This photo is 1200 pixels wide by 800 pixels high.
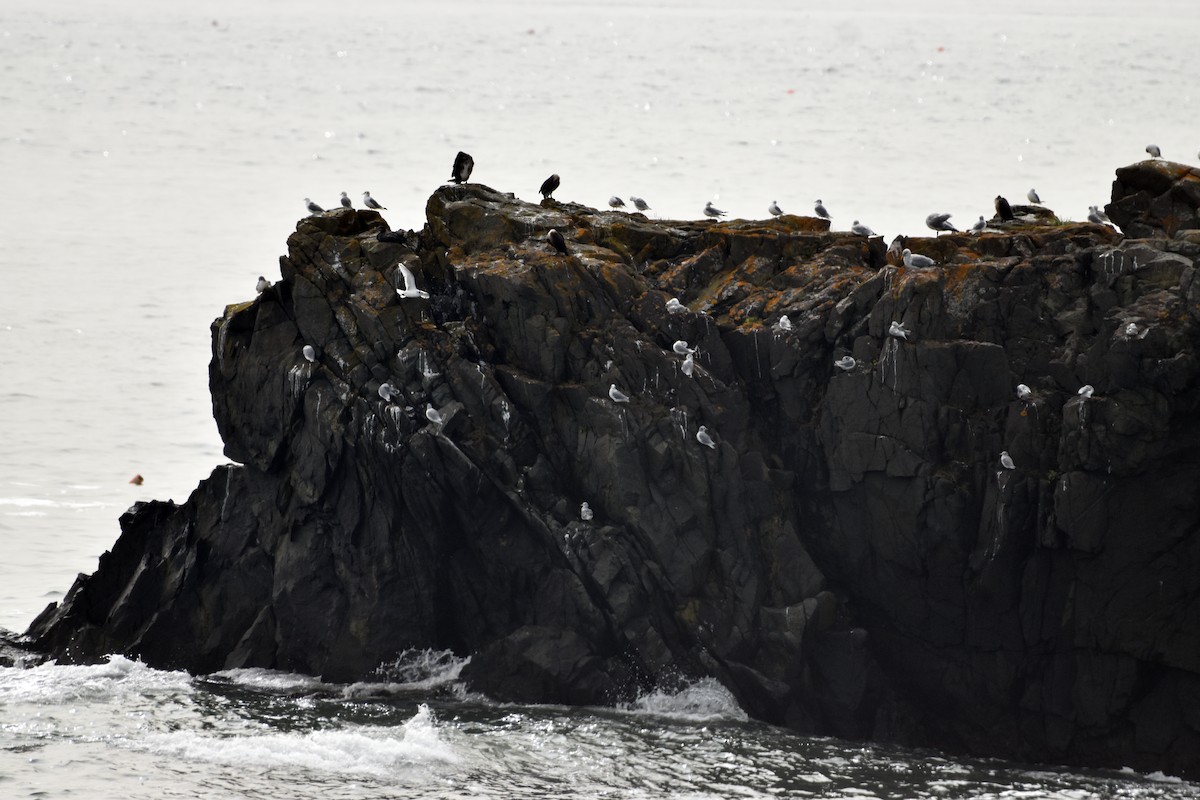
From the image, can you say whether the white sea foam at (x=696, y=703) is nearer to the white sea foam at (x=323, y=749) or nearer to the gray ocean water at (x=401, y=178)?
the gray ocean water at (x=401, y=178)

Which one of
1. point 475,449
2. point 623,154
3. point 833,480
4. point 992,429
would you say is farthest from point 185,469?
point 623,154

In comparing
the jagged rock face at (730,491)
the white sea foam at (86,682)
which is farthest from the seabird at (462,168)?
the white sea foam at (86,682)

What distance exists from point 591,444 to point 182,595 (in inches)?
Answer: 296

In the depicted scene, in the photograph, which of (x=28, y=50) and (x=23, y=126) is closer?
(x=23, y=126)

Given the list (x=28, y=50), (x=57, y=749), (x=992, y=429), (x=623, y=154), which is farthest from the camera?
(x=28, y=50)

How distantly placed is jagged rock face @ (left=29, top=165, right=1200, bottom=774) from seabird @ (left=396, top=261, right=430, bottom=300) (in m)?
0.09

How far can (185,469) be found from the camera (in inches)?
1565

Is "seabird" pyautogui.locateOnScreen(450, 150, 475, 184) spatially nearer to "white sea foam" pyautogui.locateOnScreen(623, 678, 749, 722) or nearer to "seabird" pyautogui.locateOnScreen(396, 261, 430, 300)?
"seabird" pyautogui.locateOnScreen(396, 261, 430, 300)

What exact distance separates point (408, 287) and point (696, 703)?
845 cm

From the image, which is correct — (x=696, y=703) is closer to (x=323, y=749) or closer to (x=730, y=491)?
(x=730, y=491)

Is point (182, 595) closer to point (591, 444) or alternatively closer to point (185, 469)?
point (591, 444)

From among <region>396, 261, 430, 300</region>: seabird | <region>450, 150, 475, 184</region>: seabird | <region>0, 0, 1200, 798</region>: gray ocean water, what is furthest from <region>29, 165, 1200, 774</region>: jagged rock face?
<region>450, 150, 475, 184</region>: seabird

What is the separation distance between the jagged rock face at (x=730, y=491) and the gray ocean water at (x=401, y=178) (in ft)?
3.69

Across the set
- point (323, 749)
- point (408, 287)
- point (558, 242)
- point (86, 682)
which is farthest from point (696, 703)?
point (86, 682)
